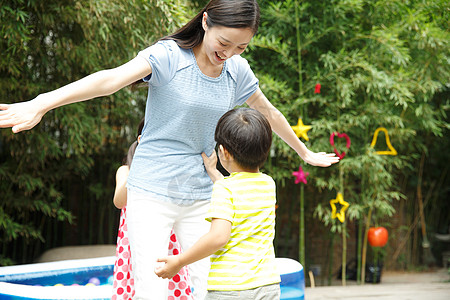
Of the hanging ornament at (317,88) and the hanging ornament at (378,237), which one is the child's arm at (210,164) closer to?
the hanging ornament at (317,88)

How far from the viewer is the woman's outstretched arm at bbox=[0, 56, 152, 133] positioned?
128 cm

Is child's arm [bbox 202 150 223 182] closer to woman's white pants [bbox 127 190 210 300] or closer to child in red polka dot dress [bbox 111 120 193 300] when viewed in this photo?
woman's white pants [bbox 127 190 210 300]

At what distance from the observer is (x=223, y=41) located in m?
1.59

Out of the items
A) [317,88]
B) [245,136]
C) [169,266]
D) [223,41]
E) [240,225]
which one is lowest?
[169,266]

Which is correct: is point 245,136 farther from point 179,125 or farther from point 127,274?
point 127,274

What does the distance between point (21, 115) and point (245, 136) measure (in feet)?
1.79

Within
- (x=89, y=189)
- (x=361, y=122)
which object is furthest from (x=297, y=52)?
(x=89, y=189)

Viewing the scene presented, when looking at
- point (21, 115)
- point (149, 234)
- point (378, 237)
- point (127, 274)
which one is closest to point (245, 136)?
point (149, 234)

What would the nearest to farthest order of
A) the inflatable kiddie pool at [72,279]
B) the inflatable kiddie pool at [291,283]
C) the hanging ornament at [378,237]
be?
1. the inflatable kiddie pool at [72,279]
2. the inflatable kiddie pool at [291,283]
3. the hanging ornament at [378,237]

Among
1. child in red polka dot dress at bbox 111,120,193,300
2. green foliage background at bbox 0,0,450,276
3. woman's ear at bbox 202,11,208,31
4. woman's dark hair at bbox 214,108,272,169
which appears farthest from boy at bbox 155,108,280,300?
green foliage background at bbox 0,0,450,276

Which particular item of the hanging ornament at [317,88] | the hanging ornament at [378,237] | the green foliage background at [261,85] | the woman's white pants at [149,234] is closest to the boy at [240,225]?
the woman's white pants at [149,234]

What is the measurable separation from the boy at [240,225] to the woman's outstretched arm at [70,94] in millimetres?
280

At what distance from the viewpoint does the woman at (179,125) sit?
5.22 feet

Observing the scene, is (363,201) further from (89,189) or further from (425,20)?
(89,189)
